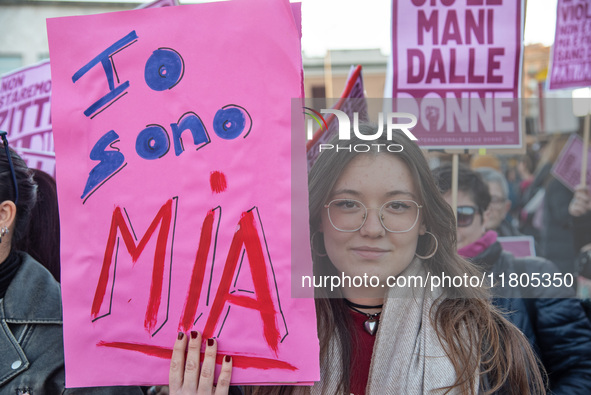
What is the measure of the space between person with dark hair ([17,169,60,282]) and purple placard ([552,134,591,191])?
8.84 ft

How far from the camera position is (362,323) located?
144 centimetres

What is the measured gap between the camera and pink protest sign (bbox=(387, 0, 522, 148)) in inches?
68.4

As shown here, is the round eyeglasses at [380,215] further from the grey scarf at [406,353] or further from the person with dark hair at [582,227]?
the person with dark hair at [582,227]

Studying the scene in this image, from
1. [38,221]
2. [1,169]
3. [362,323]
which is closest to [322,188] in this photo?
[362,323]

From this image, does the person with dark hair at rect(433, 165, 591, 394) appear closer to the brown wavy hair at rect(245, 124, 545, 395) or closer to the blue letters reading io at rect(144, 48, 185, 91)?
the brown wavy hair at rect(245, 124, 545, 395)

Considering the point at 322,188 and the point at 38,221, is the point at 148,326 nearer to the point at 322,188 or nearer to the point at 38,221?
the point at 322,188

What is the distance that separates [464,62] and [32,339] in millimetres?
1597

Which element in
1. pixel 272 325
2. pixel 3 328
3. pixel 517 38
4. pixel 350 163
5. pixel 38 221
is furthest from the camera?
pixel 38 221

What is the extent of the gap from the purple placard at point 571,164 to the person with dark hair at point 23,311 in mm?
2639

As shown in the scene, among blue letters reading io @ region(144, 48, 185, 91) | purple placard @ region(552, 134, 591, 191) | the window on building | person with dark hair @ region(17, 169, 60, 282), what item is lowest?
person with dark hair @ region(17, 169, 60, 282)

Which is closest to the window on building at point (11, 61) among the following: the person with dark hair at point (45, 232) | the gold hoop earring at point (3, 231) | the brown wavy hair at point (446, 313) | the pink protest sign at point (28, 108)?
the pink protest sign at point (28, 108)

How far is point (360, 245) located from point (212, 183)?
1.30 ft

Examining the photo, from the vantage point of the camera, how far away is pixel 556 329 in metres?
1.92

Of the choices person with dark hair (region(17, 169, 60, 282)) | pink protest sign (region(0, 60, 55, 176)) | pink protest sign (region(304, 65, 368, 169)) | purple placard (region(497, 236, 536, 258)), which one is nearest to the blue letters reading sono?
pink protest sign (region(304, 65, 368, 169))
